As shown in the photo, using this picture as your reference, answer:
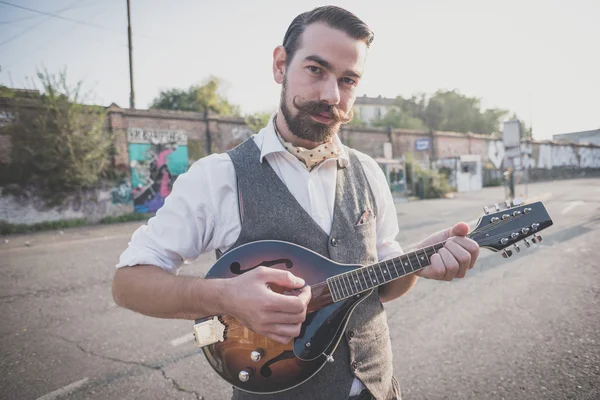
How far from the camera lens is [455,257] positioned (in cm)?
146

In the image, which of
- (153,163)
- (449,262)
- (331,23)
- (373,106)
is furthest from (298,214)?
(373,106)

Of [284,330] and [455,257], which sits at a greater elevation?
[455,257]

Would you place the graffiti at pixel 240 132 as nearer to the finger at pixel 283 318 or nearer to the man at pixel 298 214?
the man at pixel 298 214

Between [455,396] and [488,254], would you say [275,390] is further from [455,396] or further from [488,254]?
[488,254]

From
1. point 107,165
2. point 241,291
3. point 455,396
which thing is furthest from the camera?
point 107,165

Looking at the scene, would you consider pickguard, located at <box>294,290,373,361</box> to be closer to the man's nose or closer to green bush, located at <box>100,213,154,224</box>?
the man's nose

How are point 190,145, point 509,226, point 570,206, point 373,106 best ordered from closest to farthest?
point 509,226
point 570,206
point 190,145
point 373,106

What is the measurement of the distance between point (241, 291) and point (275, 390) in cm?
49

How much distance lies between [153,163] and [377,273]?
55.8 ft

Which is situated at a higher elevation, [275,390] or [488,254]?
[275,390]

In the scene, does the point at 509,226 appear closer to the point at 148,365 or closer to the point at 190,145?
the point at 148,365

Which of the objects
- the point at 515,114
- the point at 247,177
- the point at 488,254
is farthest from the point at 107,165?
the point at 515,114

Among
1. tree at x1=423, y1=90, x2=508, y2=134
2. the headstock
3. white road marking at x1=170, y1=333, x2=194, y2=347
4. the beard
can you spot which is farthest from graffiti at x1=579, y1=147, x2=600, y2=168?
the beard

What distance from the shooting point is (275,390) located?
1.36 m
